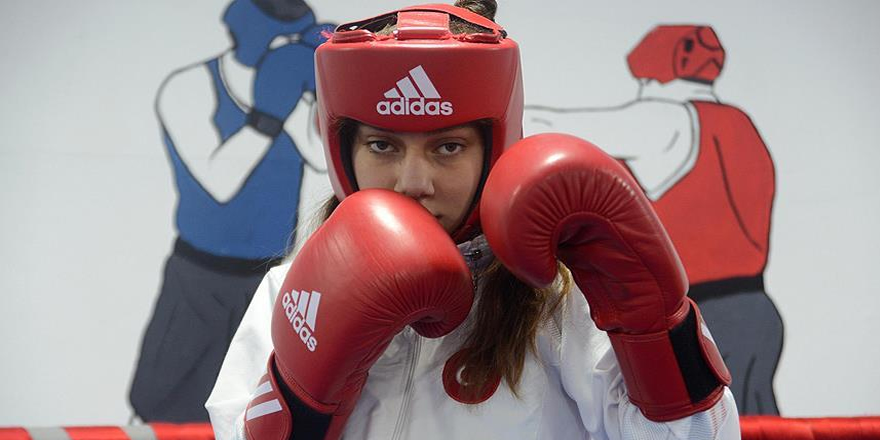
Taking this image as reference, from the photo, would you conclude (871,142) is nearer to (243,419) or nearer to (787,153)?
(787,153)

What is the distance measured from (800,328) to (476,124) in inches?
40.3

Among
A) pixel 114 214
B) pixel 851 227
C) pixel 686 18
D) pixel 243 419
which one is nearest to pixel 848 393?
pixel 851 227

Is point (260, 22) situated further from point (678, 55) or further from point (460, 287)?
point (460, 287)

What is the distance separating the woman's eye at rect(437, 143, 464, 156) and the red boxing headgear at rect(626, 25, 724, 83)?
0.95m

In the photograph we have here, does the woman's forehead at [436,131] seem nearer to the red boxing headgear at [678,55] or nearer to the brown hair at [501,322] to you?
the brown hair at [501,322]

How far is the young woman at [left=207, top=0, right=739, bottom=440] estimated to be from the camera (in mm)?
796

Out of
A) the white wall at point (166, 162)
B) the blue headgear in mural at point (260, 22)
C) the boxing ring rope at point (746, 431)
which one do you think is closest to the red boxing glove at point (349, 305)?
the boxing ring rope at point (746, 431)

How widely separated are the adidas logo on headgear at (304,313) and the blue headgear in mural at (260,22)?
1.02 m

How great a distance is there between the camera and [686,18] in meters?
1.81

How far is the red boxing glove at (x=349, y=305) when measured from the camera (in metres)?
0.80

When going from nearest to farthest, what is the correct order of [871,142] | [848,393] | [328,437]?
[328,437] → [848,393] → [871,142]

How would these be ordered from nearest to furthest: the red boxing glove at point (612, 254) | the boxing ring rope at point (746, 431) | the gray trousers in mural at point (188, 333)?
the red boxing glove at point (612, 254) → the boxing ring rope at point (746, 431) → the gray trousers in mural at point (188, 333)

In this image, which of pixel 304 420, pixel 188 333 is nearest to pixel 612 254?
pixel 304 420

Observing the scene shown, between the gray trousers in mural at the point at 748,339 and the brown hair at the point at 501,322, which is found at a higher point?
the brown hair at the point at 501,322
